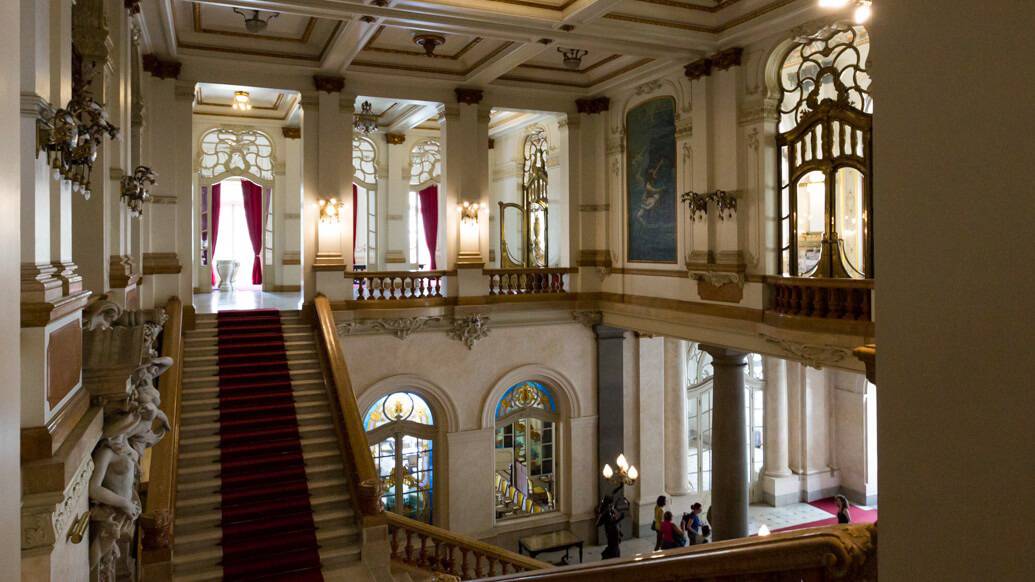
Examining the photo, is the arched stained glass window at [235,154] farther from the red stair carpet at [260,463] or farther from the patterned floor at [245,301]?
the red stair carpet at [260,463]

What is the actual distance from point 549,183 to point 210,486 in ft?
42.2

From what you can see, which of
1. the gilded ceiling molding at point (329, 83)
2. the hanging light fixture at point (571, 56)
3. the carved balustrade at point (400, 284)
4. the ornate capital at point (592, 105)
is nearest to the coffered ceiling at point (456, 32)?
the gilded ceiling molding at point (329, 83)

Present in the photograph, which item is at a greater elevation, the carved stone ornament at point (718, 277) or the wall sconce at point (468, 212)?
the wall sconce at point (468, 212)

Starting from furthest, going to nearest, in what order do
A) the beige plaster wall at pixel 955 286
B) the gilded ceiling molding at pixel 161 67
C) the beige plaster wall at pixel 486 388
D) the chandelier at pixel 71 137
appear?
the beige plaster wall at pixel 486 388 < the gilded ceiling molding at pixel 161 67 < the chandelier at pixel 71 137 < the beige plaster wall at pixel 955 286

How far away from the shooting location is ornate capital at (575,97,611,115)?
15.4 m

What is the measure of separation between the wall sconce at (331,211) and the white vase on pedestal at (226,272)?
8.19m

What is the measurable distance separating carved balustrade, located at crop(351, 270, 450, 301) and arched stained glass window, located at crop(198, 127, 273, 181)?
6885mm

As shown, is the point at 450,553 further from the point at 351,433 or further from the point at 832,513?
the point at 832,513

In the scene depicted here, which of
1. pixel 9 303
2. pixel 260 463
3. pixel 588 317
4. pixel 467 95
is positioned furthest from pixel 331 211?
pixel 9 303

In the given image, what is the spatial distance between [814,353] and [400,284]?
7782mm

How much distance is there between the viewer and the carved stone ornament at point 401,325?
45.1ft

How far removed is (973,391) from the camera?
4.47 feet

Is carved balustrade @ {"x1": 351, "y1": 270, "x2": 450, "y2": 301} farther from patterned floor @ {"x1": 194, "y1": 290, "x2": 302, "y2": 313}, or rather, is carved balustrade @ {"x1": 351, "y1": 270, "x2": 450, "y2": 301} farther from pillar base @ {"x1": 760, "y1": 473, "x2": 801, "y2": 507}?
pillar base @ {"x1": 760, "y1": 473, "x2": 801, "y2": 507}

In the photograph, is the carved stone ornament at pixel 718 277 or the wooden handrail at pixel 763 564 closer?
the wooden handrail at pixel 763 564
